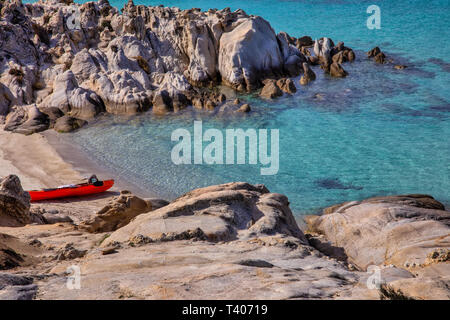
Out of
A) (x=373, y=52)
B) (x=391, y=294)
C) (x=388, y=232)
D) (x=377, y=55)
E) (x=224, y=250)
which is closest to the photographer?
(x=391, y=294)

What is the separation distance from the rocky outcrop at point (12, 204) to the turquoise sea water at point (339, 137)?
26.8ft

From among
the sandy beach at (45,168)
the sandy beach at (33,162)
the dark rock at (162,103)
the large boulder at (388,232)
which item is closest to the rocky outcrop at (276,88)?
the dark rock at (162,103)

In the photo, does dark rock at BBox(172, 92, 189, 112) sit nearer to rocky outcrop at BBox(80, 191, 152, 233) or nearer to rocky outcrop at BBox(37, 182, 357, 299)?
rocky outcrop at BBox(80, 191, 152, 233)

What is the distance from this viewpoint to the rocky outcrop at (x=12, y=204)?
12688 mm

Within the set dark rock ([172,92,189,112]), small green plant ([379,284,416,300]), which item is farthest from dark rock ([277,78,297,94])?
small green plant ([379,284,416,300])

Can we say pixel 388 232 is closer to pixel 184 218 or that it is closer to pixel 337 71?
pixel 184 218

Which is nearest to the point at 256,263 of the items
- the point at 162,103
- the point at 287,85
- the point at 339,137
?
the point at 339,137

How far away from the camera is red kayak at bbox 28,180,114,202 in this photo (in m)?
19.0

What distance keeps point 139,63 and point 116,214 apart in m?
24.2

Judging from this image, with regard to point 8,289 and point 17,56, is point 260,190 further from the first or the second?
point 17,56

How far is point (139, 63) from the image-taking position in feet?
116

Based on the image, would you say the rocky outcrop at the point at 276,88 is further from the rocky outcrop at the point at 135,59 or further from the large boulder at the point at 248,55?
the large boulder at the point at 248,55

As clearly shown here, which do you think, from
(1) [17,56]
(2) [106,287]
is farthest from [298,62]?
(2) [106,287]

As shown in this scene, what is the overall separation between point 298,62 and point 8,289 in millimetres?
33990
